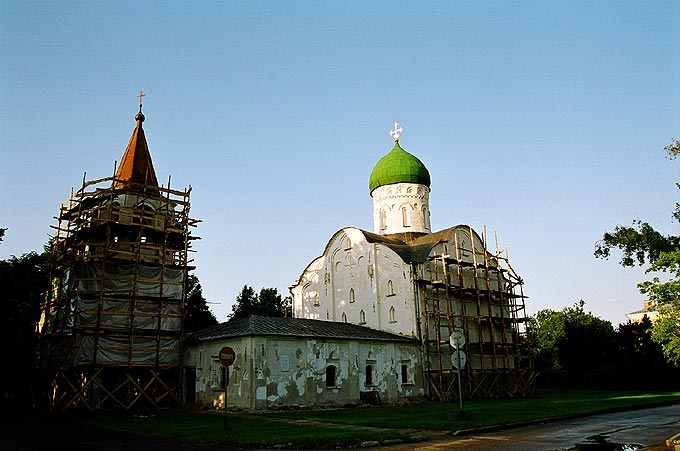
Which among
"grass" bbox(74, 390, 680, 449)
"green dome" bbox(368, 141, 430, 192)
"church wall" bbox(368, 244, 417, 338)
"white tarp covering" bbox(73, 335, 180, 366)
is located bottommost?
"grass" bbox(74, 390, 680, 449)

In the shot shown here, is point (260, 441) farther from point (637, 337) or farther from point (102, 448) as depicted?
point (637, 337)

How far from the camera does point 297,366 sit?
26938 mm

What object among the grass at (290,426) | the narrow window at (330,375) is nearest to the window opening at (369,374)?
the narrow window at (330,375)

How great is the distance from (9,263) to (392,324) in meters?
22.1

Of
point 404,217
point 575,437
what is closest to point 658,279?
point 575,437

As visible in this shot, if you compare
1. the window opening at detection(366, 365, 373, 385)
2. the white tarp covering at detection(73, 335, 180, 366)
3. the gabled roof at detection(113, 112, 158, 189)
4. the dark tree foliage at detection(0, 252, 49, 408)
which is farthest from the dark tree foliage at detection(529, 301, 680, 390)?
the dark tree foliage at detection(0, 252, 49, 408)

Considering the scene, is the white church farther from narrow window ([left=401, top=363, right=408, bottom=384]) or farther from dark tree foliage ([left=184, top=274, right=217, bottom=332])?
dark tree foliage ([left=184, top=274, right=217, bottom=332])

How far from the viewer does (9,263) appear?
31.3 metres

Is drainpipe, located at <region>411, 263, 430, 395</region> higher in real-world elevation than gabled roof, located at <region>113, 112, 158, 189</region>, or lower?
lower

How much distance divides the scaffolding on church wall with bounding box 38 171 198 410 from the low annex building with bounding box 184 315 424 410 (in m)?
1.93

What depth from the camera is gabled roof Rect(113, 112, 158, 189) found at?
106 feet

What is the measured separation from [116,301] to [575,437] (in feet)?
72.1

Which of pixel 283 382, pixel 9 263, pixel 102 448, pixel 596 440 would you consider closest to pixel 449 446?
pixel 596 440

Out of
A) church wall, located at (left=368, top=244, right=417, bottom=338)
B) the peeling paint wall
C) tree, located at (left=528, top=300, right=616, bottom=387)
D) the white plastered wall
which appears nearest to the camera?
the peeling paint wall
